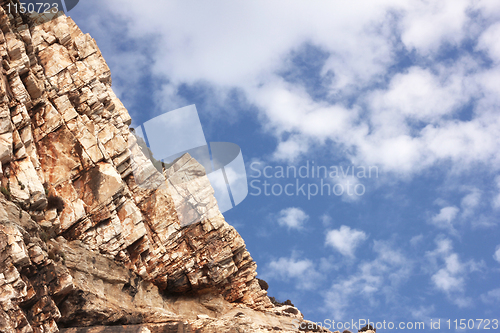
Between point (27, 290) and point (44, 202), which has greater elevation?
point (44, 202)

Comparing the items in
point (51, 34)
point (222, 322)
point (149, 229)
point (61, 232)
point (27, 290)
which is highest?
point (51, 34)

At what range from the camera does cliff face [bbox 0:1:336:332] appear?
28.3 m

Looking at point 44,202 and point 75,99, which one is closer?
point 44,202

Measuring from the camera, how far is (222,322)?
38156mm

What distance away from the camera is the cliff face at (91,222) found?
28.3 metres

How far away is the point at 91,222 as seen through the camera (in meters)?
36.2

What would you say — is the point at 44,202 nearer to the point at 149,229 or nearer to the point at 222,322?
the point at 149,229

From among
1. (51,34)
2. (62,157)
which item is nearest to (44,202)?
(62,157)

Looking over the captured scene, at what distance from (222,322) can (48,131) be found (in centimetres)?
2246

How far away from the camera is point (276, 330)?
38.6 m

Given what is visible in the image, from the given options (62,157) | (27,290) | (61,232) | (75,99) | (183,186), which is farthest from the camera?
(183,186)

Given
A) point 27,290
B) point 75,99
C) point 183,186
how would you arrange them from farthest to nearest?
point 183,186, point 75,99, point 27,290

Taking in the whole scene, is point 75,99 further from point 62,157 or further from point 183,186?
point 183,186

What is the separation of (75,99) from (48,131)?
18.3ft
